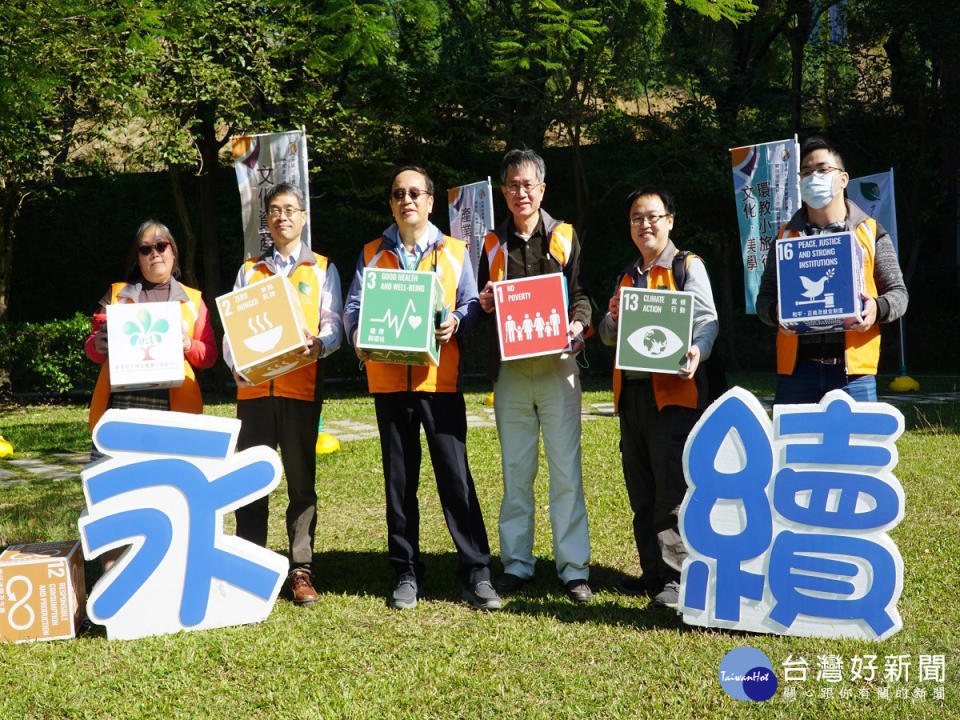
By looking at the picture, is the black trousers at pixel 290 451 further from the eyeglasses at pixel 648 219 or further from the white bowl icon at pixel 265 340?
the eyeglasses at pixel 648 219

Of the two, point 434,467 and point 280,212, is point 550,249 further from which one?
point 280,212

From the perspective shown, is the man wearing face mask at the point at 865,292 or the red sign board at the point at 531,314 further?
the red sign board at the point at 531,314

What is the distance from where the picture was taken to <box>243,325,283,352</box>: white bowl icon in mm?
3520

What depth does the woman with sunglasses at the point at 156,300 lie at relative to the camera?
3771 millimetres

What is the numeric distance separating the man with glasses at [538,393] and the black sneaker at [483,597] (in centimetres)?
17

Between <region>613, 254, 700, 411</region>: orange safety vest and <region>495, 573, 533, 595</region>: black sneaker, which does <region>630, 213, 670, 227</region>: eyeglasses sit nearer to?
<region>613, 254, 700, 411</region>: orange safety vest

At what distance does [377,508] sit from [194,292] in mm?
2450

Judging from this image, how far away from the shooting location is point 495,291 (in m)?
3.67

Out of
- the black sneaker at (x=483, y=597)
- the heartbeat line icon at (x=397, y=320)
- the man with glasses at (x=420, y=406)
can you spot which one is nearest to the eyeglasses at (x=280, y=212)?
the man with glasses at (x=420, y=406)

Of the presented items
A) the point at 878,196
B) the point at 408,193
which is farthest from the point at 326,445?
the point at 878,196

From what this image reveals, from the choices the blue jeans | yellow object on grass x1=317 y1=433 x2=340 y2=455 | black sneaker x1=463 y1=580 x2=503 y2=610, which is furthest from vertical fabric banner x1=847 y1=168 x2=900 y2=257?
black sneaker x1=463 y1=580 x2=503 y2=610

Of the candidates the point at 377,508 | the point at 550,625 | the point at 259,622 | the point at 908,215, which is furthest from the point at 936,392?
the point at 259,622

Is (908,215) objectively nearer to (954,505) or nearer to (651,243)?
(954,505)

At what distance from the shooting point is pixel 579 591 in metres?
3.82
